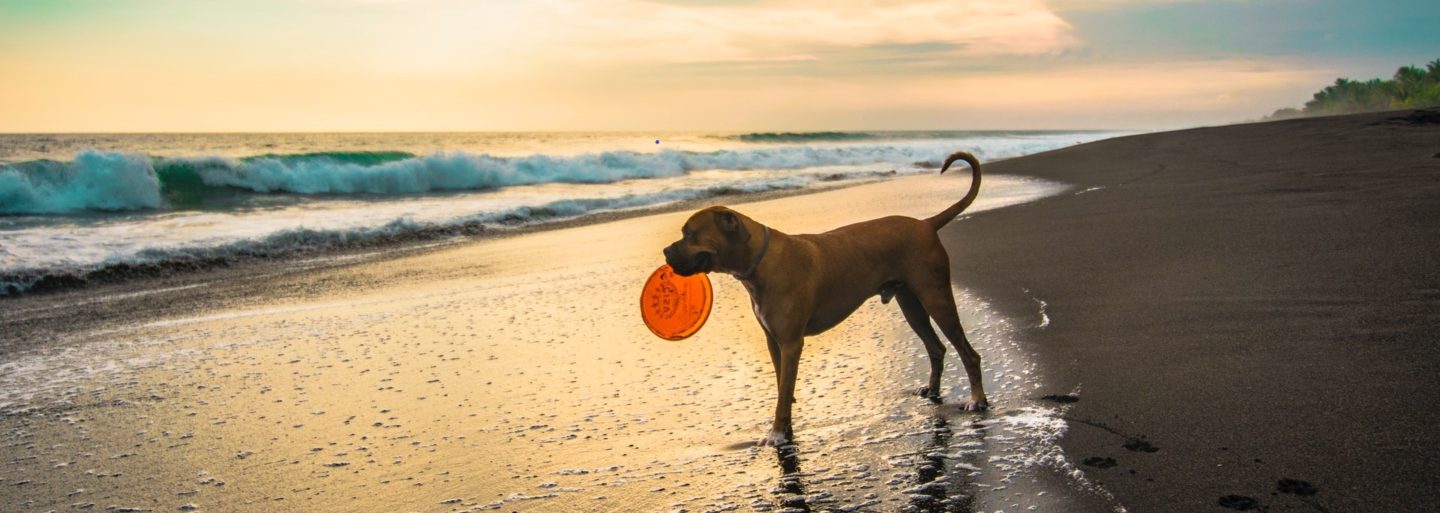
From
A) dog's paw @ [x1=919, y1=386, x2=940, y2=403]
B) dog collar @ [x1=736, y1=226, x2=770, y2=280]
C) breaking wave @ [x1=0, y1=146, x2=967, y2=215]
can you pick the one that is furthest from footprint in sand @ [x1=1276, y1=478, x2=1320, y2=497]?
breaking wave @ [x1=0, y1=146, x2=967, y2=215]

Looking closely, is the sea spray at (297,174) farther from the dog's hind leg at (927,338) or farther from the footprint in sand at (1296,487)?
the footprint in sand at (1296,487)

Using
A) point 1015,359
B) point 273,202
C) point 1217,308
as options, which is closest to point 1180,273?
point 1217,308

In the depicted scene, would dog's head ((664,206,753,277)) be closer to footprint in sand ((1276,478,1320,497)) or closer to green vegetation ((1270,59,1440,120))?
footprint in sand ((1276,478,1320,497))

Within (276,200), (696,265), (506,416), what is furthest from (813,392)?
(276,200)

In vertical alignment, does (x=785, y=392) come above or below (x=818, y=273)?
below

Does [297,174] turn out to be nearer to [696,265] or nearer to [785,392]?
[696,265]

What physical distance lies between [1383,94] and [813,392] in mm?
55252

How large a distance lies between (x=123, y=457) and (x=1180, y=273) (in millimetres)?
6027

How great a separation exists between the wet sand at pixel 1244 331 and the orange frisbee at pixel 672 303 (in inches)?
65.9

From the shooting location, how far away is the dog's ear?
3926mm

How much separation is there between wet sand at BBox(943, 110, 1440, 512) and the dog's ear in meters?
1.48

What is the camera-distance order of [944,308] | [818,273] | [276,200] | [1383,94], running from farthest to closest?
[1383,94], [276,200], [944,308], [818,273]

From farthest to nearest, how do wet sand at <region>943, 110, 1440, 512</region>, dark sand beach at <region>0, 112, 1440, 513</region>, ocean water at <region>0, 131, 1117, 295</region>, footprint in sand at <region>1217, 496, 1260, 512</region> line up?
ocean water at <region>0, 131, 1117, 295</region>
dark sand beach at <region>0, 112, 1440, 513</region>
wet sand at <region>943, 110, 1440, 512</region>
footprint in sand at <region>1217, 496, 1260, 512</region>

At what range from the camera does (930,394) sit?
4.49m
